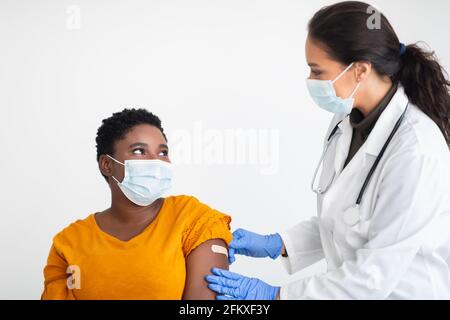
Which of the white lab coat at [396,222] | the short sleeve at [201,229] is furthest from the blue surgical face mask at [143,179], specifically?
the white lab coat at [396,222]

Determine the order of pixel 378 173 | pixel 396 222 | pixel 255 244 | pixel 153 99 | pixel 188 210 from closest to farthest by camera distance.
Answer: pixel 396 222, pixel 378 173, pixel 188 210, pixel 255 244, pixel 153 99

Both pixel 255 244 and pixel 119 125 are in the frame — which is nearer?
pixel 119 125

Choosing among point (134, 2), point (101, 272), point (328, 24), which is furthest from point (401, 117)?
point (134, 2)

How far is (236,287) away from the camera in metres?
1.98

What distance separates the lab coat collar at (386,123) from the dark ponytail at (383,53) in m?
0.06

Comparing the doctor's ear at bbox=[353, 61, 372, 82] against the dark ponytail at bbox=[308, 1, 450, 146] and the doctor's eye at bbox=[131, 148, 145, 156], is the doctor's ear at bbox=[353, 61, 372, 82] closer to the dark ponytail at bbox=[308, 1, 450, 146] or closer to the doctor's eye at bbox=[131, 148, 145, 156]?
the dark ponytail at bbox=[308, 1, 450, 146]

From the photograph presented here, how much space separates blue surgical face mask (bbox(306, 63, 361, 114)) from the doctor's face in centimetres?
1

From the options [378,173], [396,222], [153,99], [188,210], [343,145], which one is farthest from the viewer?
[153,99]

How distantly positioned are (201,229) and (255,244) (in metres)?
0.45

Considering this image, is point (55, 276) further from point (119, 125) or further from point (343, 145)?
point (343, 145)

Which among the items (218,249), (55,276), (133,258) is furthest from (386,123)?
(55,276)

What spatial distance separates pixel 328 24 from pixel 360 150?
416 mm

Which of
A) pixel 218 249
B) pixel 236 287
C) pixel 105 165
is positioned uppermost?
pixel 105 165

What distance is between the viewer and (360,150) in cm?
205
